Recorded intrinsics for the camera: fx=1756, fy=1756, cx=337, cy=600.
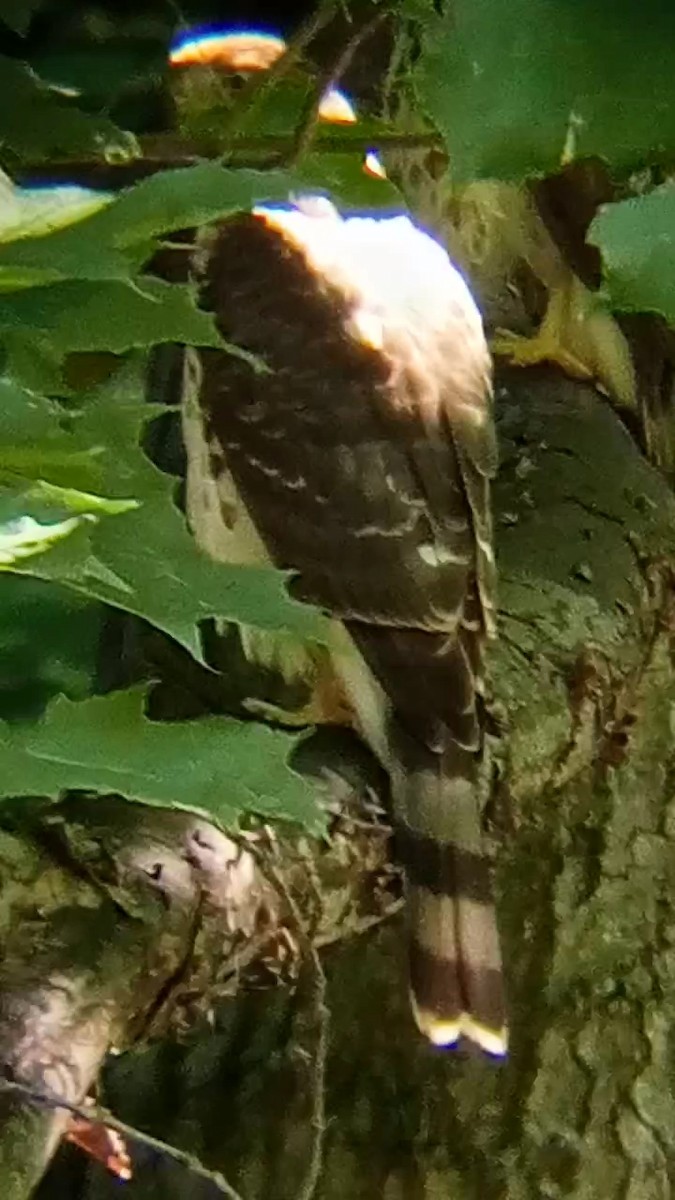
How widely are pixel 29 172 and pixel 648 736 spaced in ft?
3.14

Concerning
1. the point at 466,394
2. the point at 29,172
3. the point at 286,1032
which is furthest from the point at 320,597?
the point at 29,172

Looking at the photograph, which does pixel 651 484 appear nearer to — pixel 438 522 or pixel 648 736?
pixel 648 736

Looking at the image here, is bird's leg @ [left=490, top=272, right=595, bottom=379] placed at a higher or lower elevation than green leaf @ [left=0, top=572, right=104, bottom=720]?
lower

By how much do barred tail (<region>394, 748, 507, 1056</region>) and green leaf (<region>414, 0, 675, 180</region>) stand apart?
725mm

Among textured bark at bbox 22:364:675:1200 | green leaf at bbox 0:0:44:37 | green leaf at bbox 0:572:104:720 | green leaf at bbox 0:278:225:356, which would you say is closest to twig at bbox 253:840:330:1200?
textured bark at bbox 22:364:675:1200

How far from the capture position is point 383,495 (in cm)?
106

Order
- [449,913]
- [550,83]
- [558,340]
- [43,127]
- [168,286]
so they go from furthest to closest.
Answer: [558,340]
[449,913]
[43,127]
[168,286]
[550,83]

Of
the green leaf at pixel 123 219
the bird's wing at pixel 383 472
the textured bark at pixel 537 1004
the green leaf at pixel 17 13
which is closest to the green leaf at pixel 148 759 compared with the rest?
the green leaf at pixel 123 219

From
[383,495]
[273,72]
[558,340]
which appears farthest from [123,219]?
[558,340]

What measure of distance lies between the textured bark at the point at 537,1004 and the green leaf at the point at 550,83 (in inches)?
32.7

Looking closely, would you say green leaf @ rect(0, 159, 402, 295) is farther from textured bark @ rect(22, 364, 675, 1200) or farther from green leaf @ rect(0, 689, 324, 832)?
textured bark @ rect(22, 364, 675, 1200)

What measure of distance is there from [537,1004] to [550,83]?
1.03 metres

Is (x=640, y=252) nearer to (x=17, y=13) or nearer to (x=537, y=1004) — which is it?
(x=17, y=13)

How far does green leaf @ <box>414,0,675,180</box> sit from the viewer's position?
1.05 ft
